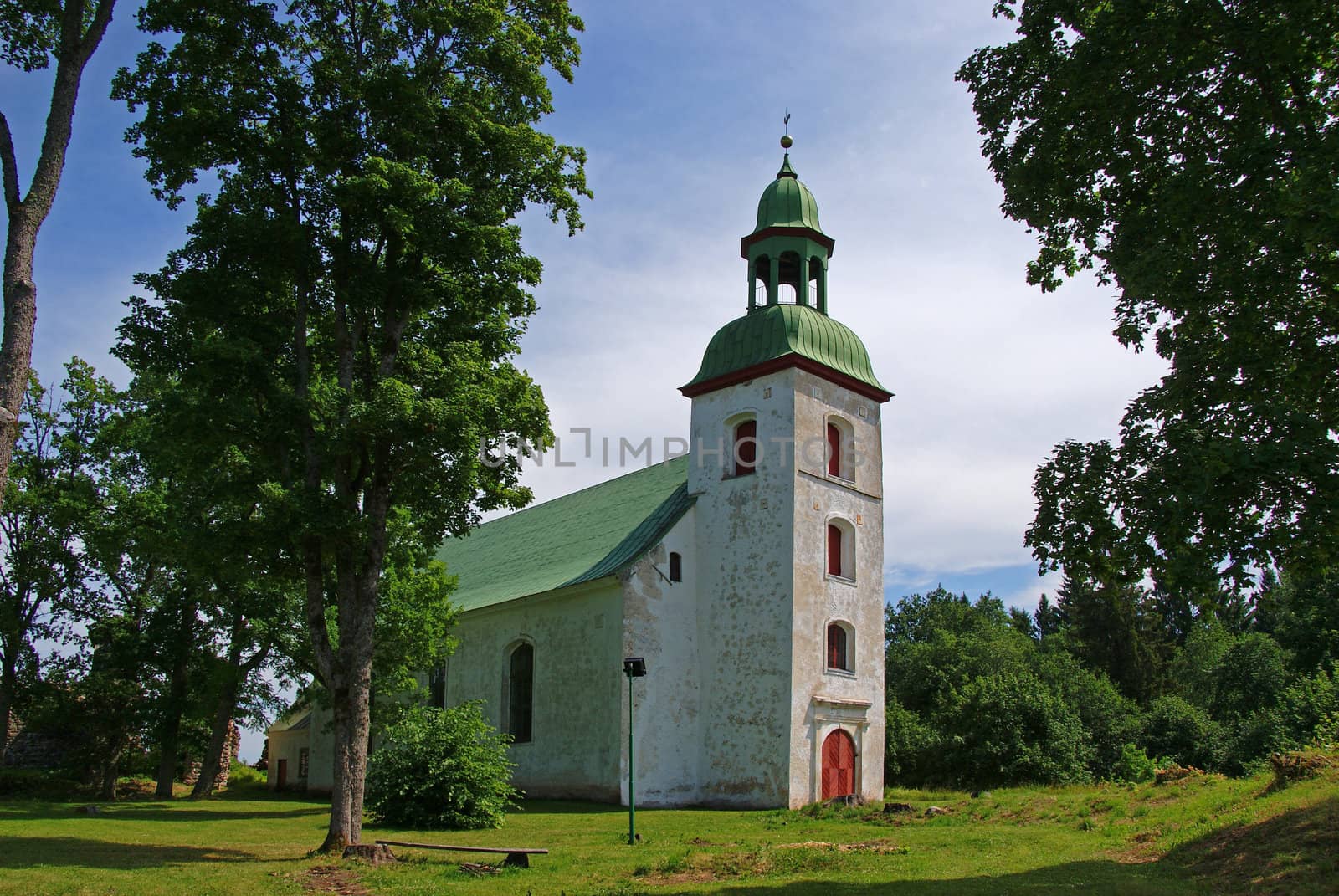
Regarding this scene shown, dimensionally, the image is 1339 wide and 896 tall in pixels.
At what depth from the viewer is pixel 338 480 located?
51.2 feet

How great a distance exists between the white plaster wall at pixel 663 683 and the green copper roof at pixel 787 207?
9136mm

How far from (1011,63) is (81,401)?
2904 centimetres

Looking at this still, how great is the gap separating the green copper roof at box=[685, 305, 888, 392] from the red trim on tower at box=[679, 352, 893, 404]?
0.32 ft

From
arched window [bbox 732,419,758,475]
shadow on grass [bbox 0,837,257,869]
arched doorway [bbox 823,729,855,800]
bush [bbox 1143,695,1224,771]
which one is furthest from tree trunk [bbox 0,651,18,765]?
bush [bbox 1143,695,1224,771]

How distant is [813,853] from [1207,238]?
8.74 metres

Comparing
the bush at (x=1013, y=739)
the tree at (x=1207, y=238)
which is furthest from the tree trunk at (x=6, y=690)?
the tree at (x=1207, y=238)

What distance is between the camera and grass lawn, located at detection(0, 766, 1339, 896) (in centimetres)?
1055

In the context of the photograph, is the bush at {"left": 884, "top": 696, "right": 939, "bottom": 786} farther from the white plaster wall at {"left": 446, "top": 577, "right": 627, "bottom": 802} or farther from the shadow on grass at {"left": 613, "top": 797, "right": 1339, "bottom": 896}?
the shadow on grass at {"left": 613, "top": 797, "right": 1339, "bottom": 896}

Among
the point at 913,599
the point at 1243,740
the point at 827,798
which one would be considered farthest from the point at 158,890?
the point at 913,599

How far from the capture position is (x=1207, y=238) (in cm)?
1105

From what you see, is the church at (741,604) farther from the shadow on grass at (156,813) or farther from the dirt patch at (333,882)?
the dirt patch at (333,882)

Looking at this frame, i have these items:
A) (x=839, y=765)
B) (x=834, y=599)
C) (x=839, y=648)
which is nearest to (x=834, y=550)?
(x=834, y=599)

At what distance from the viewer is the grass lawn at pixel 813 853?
1055 cm

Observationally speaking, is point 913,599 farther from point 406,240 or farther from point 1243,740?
point 406,240
